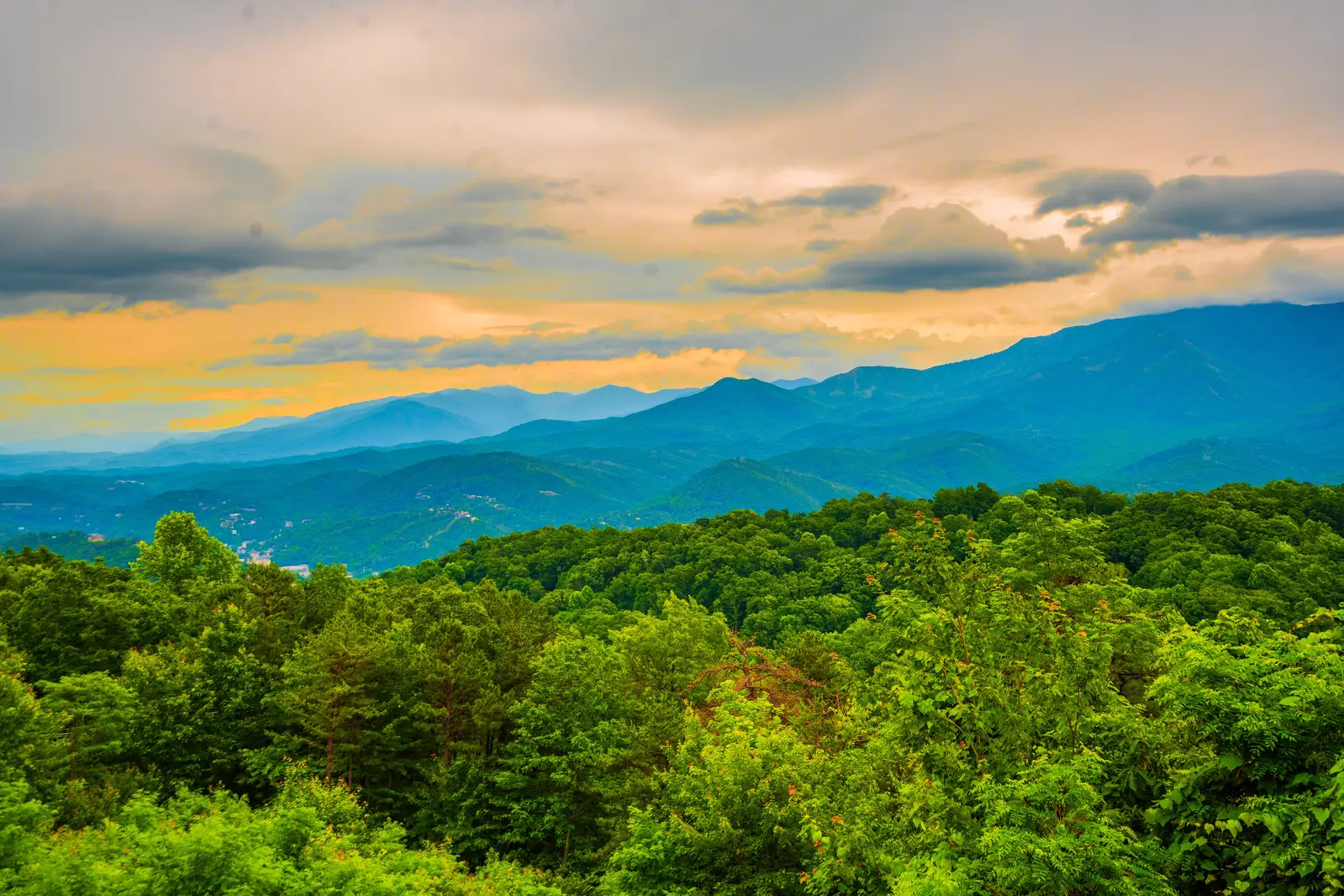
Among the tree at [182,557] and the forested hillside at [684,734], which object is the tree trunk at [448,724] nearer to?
the forested hillside at [684,734]

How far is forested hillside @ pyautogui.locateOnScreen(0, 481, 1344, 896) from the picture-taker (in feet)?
37.9

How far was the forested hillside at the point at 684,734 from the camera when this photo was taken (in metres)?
11.5

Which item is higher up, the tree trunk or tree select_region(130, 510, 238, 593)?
tree select_region(130, 510, 238, 593)

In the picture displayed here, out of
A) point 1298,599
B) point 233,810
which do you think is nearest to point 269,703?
point 233,810

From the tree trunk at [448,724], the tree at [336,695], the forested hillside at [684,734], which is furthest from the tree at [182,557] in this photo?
the tree trunk at [448,724]

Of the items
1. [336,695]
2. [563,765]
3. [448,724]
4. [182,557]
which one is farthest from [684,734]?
[182,557]

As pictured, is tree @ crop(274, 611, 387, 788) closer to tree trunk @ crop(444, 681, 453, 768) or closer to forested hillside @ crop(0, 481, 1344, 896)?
forested hillside @ crop(0, 481, 1344, 896)

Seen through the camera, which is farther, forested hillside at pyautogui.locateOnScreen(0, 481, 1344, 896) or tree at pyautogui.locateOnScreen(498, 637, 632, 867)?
tree at pyautogui.locateOnScreen(498, 637, 632, 867)

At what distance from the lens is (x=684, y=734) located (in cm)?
3231

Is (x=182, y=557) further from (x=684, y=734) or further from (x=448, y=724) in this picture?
(x=684, y=734)

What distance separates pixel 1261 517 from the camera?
8550 cm

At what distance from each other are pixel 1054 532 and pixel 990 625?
30366mm

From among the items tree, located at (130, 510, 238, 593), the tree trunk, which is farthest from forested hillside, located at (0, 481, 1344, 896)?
tree, located at (130, 510, 238, 593)

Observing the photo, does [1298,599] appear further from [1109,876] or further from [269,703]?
[269,703]
